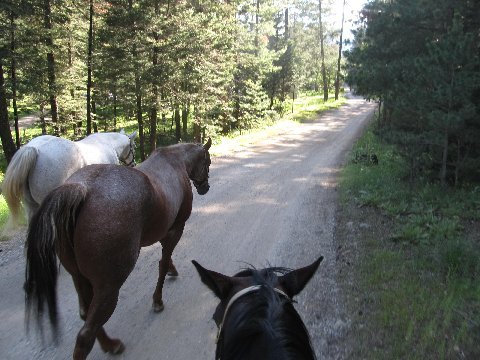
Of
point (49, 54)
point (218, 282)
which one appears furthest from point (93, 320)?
point (49, 54)

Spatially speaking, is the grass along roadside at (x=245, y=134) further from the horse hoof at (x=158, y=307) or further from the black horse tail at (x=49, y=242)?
the black horse tail at (x=49, y=242)

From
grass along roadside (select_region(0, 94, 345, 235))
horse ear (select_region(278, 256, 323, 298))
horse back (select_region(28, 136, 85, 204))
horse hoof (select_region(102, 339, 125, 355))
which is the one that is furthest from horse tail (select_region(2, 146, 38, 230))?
horse ear (select_region(278, 256, 323, 298))

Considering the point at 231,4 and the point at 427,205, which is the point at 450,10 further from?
the point at 231,4

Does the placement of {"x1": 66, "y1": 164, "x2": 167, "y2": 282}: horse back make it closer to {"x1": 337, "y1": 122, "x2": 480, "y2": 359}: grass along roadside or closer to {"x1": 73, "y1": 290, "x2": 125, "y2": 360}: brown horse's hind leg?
{"x1": 73, "y1": 290, "x2": 125, "y2": 360}: brown horse's hind leg

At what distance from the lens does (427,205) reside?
298 inches

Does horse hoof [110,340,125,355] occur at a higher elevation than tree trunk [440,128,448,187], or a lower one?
lower

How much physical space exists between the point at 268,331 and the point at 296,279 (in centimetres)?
59

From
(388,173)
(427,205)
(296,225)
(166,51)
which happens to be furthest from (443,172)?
(166,51)

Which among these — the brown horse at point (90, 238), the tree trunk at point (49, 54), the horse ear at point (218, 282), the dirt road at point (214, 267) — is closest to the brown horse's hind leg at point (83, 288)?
the brown horse at point (90, 238)

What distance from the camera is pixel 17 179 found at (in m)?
4.75

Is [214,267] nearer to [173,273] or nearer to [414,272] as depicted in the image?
[173,273]

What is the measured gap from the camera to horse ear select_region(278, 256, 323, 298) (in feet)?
A: 6.79

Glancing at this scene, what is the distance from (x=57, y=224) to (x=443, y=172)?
7.98 meters

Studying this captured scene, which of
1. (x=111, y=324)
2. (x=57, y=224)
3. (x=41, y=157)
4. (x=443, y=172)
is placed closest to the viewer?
(x=57, y=224)
